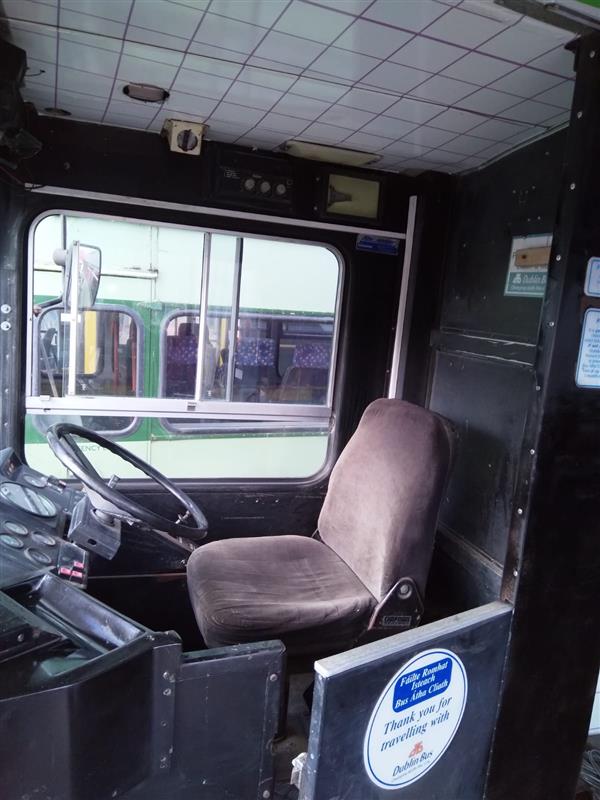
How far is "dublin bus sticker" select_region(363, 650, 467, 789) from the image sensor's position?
1225 mm

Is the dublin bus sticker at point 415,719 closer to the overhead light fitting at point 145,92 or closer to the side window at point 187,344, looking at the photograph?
the side window at point 187,344

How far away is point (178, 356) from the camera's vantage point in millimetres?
2516

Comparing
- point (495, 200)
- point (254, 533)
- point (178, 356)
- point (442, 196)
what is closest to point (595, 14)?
point (495, 200)

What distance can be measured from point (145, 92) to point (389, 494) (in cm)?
151

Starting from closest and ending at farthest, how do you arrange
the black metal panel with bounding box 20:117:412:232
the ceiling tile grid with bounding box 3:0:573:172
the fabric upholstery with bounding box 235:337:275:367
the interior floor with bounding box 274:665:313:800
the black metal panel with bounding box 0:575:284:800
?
the black metal panel with bounding box 0:575:284:800, the ceiling tile grid with bounding box 3:0:573:172, the interior floor with bounding box 274:665:313:800, the black metal panel with bounding box 20:117:412:232, the fabric upholstery with bounding box 235:337:275:367

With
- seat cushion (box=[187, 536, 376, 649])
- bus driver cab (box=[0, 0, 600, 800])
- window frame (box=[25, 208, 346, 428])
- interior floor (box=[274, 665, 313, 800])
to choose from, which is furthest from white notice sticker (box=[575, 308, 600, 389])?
window frame (box=[25, 208, 346, 428])

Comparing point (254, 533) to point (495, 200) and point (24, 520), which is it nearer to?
point (24, 520)

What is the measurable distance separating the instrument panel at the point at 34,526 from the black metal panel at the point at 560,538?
1.22 metres

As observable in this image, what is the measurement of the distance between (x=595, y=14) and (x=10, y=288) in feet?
6.59

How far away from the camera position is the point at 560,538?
1.35 meters

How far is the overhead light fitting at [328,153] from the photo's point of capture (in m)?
2.21

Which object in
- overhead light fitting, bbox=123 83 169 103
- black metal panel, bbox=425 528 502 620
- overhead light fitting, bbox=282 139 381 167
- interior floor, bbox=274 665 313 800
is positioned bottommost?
interior floor, bbox=274 665 313 800

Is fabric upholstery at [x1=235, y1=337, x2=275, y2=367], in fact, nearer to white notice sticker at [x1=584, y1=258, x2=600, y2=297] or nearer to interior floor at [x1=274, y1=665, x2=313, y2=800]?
interior floor at [x1=274, y1=665, x2=313, y2=800]

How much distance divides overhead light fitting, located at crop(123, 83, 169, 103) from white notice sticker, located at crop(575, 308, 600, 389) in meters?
1.41
